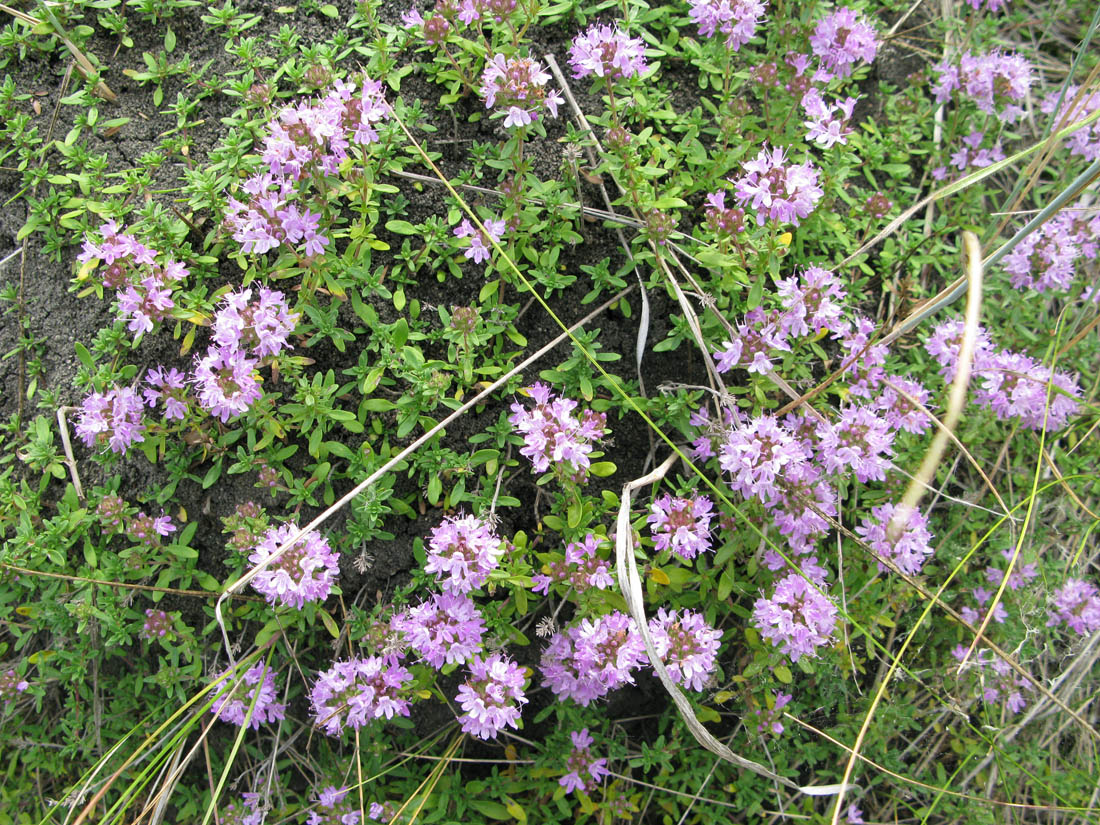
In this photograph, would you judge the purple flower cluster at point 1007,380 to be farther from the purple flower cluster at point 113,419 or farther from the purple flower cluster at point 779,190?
the purple flower cluster at point 113,419

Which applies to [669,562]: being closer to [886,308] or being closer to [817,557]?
[817,557]

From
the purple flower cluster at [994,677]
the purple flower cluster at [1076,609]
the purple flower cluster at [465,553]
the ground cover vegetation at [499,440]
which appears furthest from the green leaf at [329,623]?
the purple flower cluster at [1076,609]

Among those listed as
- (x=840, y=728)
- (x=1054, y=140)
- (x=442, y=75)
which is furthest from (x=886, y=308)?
(x=442, y=75)

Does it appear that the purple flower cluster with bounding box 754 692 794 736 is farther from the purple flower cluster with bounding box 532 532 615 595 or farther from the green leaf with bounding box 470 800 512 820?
the green leaf with bounding box 470 800 512 820

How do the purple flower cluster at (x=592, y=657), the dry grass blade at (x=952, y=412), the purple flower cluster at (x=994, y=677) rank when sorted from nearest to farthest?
the dry grass blade at (x=952, y=412) → the purple flower cluster at (x=592, y=657) → the purple flower cluster at (x=994, y=677)

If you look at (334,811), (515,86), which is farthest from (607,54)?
(334,811)
